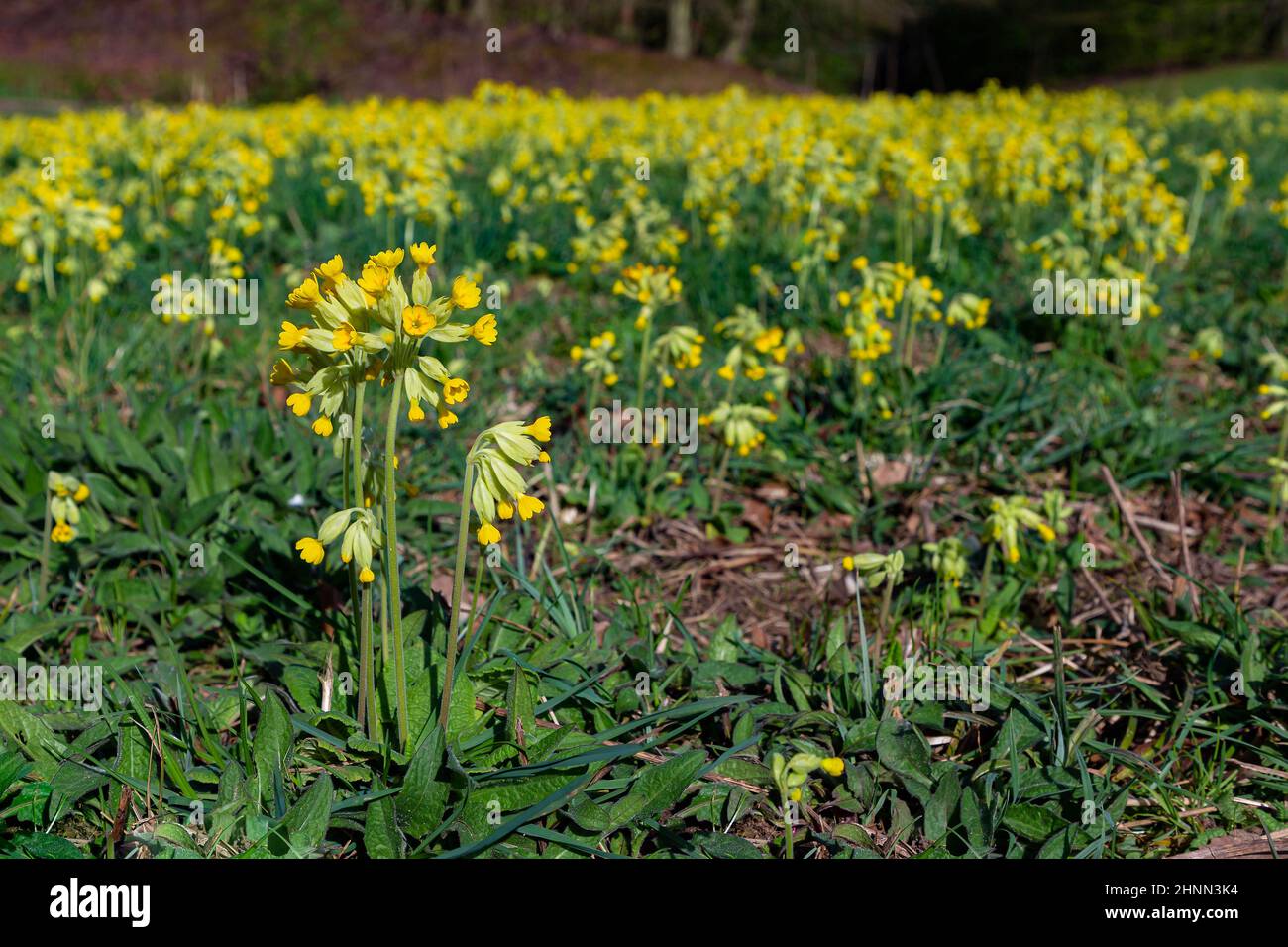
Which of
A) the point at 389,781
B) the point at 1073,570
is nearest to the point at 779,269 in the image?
the point at 1073,570

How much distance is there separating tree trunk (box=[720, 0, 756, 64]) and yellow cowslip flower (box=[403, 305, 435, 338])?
34.5 metres

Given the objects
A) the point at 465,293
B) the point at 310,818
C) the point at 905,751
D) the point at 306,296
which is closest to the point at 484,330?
the point at 465,293

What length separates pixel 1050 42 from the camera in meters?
34.3

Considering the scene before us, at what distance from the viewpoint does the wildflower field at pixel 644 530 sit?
223 centimetres

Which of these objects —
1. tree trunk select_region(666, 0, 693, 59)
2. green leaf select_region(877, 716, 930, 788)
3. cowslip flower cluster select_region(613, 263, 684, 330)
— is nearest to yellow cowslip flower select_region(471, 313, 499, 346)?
green leaf select_region(877, 716, 930, 788)

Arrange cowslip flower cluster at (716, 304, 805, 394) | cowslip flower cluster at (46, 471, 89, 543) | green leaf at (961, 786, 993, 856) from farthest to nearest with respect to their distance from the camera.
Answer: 1. cowslip flower cluster at (716, 304, 805, 394)
2. cowslip flower cluster at (46, 471, 89, 543)
3. green leaf at (961, 786, 993, 856)

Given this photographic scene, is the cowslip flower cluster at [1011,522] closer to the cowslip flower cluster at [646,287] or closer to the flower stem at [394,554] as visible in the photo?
the cowslip flower cluster at [646,287]

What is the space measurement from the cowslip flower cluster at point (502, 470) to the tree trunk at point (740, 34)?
34.5 m

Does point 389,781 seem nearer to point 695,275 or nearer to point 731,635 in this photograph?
point 731,635

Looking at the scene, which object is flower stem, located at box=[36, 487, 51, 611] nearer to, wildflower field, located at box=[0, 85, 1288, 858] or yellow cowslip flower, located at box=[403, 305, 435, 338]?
wildflower field, located at box=[0, 85, 1288, 858]

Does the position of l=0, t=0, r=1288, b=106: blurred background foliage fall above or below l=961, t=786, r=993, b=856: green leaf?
above

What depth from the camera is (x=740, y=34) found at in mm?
35094

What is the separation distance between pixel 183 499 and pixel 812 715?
214 cm

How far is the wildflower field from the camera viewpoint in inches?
87.7
